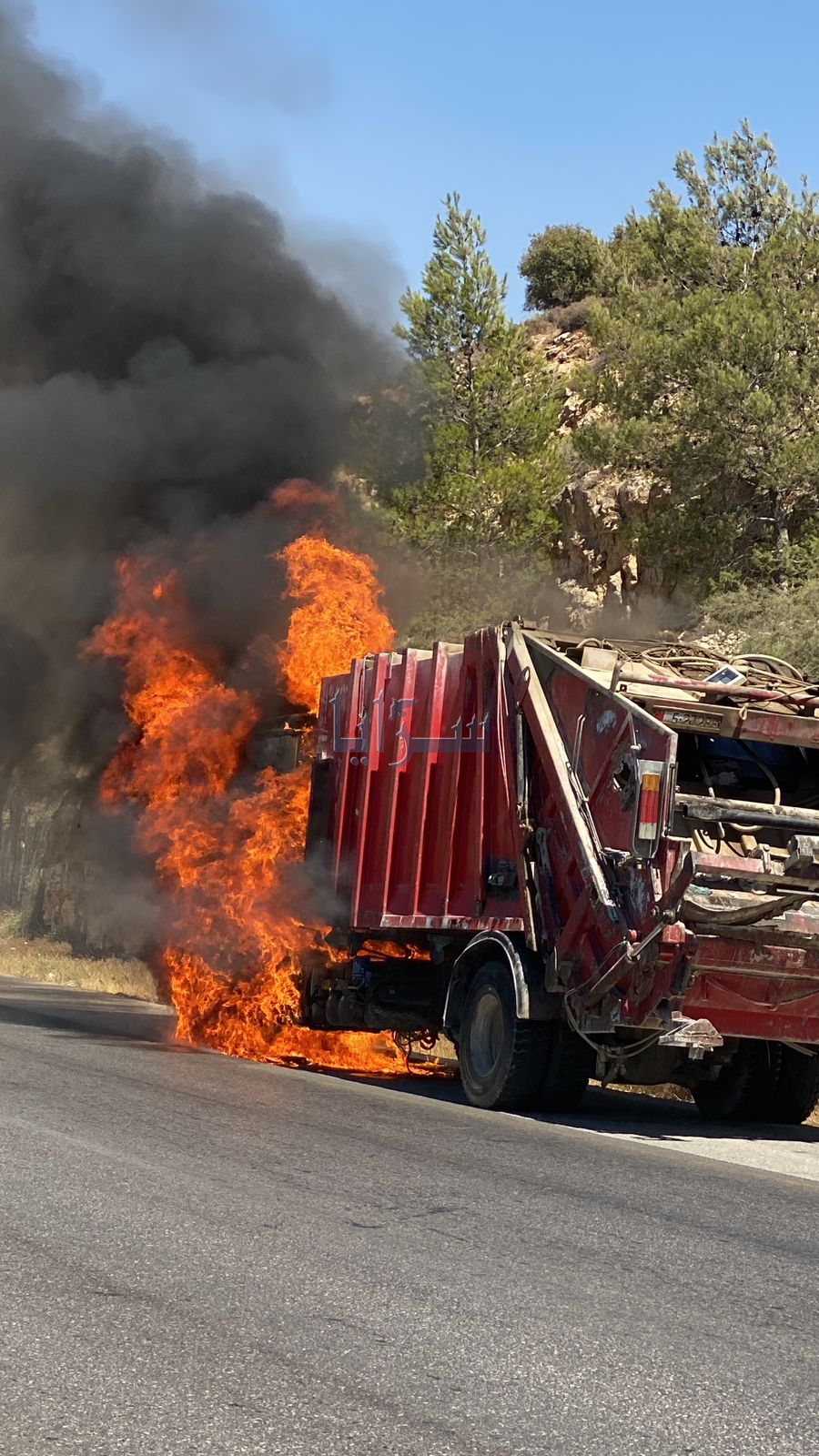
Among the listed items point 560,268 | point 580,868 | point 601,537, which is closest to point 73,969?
point 580,868

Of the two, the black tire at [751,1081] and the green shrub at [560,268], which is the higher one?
the green shrub at [560,268]

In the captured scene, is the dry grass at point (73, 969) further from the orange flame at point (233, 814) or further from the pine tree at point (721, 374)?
the pine tree at point (721, 374)

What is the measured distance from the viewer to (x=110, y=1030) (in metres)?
13.8

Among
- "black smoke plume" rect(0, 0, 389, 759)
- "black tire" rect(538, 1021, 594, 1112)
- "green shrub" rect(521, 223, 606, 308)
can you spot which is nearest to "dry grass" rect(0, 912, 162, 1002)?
"black smoke plume" rect(0, 0, 389, 759)

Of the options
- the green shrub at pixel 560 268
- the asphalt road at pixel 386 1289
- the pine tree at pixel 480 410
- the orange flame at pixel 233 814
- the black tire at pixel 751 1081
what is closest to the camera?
the asphalt road at pixel 386 1289

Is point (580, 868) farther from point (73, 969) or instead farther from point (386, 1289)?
point (73, 969)

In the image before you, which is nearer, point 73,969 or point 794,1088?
point 794,1088

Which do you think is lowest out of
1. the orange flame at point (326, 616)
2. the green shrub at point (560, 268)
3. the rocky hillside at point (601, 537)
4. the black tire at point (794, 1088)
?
the black tire at point (794, 1088)

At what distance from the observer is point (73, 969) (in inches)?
897

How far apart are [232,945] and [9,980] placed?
962 cm

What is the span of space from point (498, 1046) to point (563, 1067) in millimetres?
447

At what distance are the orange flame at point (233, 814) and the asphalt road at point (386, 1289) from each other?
341cm

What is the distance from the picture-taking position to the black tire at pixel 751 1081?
417 inches

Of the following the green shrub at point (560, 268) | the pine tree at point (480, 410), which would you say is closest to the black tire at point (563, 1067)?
the pine tree at point (480, 410)
